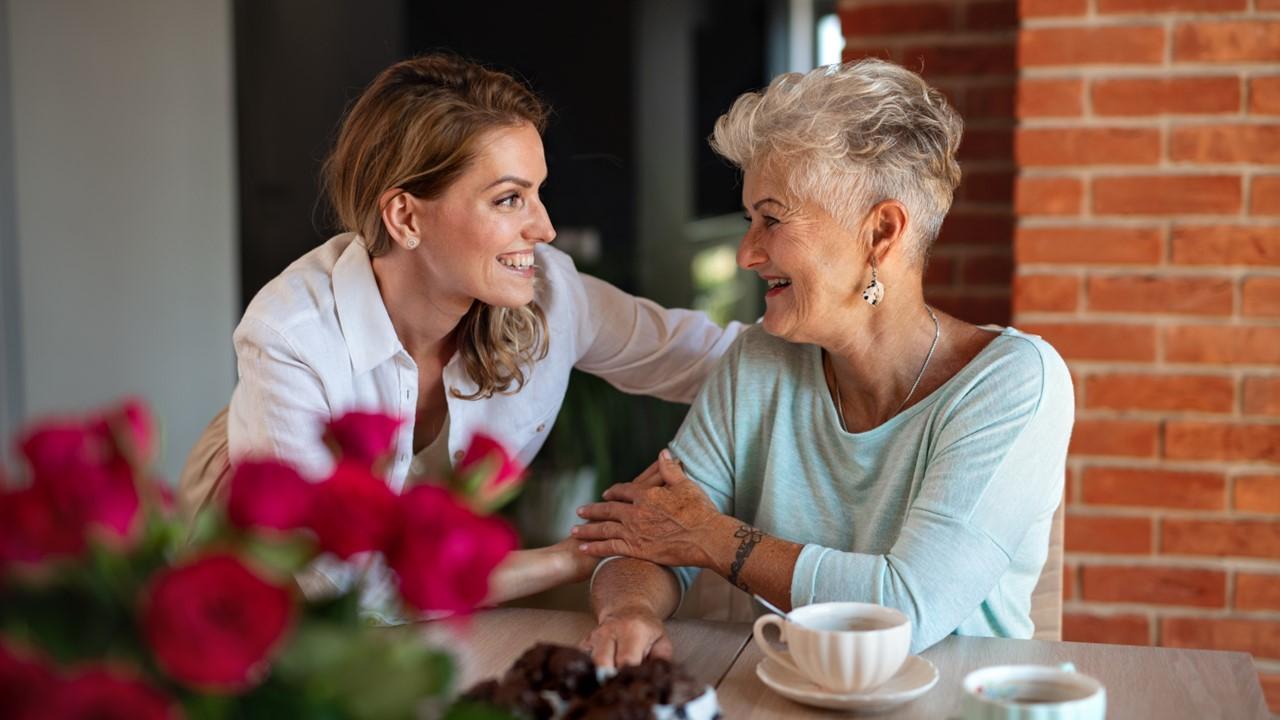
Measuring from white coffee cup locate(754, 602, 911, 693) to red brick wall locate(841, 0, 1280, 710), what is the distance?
126cm

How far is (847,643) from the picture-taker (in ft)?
3.80

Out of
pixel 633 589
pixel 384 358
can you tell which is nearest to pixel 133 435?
pixel 633 589

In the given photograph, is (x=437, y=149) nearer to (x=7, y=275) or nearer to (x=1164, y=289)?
(x=1164, y=289)

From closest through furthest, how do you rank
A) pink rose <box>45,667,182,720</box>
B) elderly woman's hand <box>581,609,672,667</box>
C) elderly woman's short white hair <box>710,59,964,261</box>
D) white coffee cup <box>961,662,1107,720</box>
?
pink rose <box>45,667,182,720</box> < white coffee cup <box>961,662,1107,720</box> < elderly woman's hand <box>581,609,672,667</box> < elderly woman's short white hair <box>710,59,964,261</box>

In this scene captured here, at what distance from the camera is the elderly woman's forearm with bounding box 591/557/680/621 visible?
1.51m

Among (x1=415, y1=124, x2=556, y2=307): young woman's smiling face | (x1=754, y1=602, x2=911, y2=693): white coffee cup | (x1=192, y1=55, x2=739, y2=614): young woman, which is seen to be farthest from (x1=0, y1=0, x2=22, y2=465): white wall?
(x1=754, y1=602, x2=911, y2=693): white coffee cup

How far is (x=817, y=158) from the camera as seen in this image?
5.40 ft

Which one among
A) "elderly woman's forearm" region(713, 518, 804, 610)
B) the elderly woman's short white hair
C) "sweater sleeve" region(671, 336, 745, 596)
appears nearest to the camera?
"elderly woman's forearm" region(713, 518, 804, 610)

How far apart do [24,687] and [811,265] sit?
4.16 ft

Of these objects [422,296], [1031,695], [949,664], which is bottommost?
[949,664]

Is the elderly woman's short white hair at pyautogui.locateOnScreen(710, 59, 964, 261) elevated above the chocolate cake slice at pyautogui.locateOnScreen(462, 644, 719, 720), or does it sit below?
above

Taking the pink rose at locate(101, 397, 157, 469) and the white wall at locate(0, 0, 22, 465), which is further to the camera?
the white wall at locate(0, 0, 22, 465)

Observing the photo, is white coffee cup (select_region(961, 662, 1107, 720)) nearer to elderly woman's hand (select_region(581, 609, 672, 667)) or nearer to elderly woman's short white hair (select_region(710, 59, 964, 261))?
elderly woman's hand (select_region(581, 609, 672, 667))

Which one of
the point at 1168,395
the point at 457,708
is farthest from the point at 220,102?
the point at 457,708
